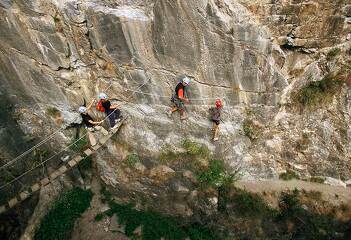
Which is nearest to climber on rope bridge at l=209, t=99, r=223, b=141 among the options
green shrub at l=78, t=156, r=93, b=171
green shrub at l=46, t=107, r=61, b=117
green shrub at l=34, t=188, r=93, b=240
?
green shrub at l=78, t=156, r=93, b=171

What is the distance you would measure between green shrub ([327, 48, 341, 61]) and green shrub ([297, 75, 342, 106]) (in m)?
0.89

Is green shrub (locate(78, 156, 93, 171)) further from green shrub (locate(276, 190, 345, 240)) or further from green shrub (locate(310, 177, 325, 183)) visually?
green shrub (locate(310, 177, 325, 183))

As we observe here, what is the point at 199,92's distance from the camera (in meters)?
17.1

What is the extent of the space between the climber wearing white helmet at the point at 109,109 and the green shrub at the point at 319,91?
A: 8363 mm

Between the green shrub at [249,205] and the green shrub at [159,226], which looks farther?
the green shrub at [159,226]

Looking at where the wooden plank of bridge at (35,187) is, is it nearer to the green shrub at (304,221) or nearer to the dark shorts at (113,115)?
the dark shorts at (113,115)

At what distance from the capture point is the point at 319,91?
16.6 metres

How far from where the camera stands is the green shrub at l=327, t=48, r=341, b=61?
15617mm

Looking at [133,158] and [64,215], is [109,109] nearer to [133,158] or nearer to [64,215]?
[133,158]

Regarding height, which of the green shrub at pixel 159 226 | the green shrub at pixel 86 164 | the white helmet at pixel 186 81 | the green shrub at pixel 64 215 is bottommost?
the green shrub at pixel 159 226

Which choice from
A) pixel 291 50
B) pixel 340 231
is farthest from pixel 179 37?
pixel 340 231

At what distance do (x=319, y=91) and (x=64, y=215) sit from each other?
14.1m

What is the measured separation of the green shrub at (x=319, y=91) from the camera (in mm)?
16312

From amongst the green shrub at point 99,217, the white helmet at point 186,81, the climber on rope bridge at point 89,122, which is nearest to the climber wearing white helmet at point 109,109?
the climber on rope bridge at point 89,122
